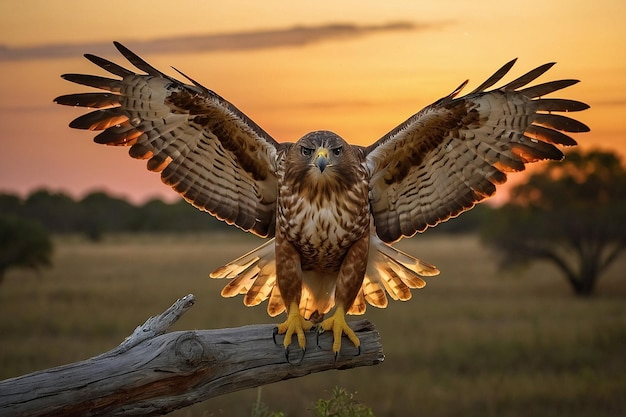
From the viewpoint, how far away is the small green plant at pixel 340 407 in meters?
6.20

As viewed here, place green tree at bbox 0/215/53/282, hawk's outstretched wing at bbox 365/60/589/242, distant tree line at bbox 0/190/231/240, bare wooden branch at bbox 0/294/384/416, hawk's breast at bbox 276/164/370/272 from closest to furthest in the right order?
bare wooden branch at bbox 0/294/384/416 → hawk's breast at bbox 276/164/370/272 → hawk's outstretched wing at bbox 365/60/589/242 → green tree at bbox 0/215/53/282 → distant tree line at bbox 0/190/231/240

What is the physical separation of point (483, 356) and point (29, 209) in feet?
154

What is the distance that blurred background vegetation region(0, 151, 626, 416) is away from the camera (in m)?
13.7

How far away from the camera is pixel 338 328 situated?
5859 millimetres

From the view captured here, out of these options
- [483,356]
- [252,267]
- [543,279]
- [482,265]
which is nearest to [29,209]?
[482,265]

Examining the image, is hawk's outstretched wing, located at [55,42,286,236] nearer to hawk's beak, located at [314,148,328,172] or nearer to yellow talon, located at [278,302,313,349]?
hawk's beak, located at [314,148,328,172]

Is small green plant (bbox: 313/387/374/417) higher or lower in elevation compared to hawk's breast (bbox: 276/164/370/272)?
lower

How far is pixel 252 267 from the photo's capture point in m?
6.72

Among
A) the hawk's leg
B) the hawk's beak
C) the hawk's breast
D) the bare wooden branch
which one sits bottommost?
the bare wooden branch

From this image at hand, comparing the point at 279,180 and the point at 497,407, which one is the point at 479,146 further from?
the point at 497,407

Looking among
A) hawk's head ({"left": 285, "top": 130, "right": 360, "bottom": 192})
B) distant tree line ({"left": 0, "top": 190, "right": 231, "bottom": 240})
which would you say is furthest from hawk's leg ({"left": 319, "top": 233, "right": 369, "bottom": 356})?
distant tree line ({"left": 0, "top": 190, "right": 231, "bottom": 240})

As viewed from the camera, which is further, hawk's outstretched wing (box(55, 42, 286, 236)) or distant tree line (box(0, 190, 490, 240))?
distant tree line (box(0, 190, 490, 240))

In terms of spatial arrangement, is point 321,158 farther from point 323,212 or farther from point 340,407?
point 340,407

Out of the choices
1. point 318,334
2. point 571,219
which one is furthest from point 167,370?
point 571,219
